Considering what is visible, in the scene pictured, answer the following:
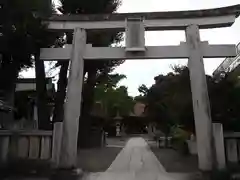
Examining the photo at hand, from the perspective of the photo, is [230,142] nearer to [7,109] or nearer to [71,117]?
[71,117]

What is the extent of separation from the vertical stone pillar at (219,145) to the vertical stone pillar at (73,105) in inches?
159

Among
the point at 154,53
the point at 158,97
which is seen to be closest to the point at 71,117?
the point at 154,53

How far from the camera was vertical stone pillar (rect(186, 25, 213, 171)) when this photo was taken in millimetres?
9195

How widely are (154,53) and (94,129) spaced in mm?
14897

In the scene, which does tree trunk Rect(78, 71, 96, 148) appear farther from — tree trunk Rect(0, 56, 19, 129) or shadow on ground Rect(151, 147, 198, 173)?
tree trunk Rect(0, 56, 19, 129)

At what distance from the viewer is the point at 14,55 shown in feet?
31.5

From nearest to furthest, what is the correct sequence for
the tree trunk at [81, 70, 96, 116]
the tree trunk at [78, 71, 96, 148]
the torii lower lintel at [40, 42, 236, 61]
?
the torii lower lintel at [40, 42, 236, 61] → the tree trunk at [81, 70, 96, 116] → the tree trunk at [78, 71, 96, 148]

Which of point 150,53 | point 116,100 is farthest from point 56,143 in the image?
point 116,100

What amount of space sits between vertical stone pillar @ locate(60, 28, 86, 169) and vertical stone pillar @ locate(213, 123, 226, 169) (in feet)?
13.2

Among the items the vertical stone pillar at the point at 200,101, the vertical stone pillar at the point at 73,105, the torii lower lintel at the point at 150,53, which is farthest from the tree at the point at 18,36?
the vertical stone pillar at the point at 200,101

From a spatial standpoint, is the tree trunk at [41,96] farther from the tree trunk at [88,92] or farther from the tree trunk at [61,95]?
the tree trunk at [88,92]

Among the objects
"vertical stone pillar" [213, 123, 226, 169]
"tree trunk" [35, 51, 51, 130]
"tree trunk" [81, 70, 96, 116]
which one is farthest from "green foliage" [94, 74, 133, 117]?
"vertical stone pillar" [213, 123, 226, 169]

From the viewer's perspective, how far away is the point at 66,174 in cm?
919

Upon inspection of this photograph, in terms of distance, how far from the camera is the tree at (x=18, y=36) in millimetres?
9070
